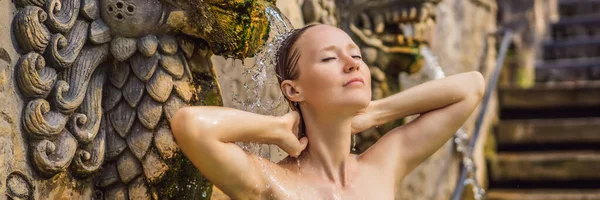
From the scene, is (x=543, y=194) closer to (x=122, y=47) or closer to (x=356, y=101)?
(x=356, y=101)

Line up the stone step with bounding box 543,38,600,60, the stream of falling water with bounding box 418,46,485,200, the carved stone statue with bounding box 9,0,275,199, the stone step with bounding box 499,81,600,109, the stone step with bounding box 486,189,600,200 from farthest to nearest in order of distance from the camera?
the stone step with bounding box 543,38,600,60 < the stone step with bounding box 499,81,600,109 < the stone step with bounding box 486,189,600,200 < the stream of falling water with bounding box 418,46,485,200 < the carved stone statue with bounding box 9,0,275,199

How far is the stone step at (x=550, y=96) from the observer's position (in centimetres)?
634

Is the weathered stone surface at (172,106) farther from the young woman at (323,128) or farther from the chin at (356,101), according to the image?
the chin at (356,101)

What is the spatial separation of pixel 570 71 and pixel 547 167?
275cm

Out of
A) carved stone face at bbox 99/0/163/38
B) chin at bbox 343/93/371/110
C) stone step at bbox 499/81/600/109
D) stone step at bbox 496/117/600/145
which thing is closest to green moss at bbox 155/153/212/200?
carved stone face at bbox 99/0/163/38

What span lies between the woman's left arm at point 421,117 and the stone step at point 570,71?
6096 millimetres

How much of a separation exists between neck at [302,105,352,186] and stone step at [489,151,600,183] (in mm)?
3723

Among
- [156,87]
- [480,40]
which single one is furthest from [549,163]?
[156,87]

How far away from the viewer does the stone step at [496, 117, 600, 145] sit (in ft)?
19.4

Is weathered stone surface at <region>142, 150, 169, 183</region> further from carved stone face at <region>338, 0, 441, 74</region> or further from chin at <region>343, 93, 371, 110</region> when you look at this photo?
carved stone face at <region>338, 0, 441, 74</region>

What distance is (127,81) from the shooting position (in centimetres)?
212

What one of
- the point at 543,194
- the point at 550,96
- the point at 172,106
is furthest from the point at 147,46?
the point at 550,96

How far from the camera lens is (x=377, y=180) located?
2.23 metres

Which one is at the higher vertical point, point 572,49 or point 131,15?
point 131,15
